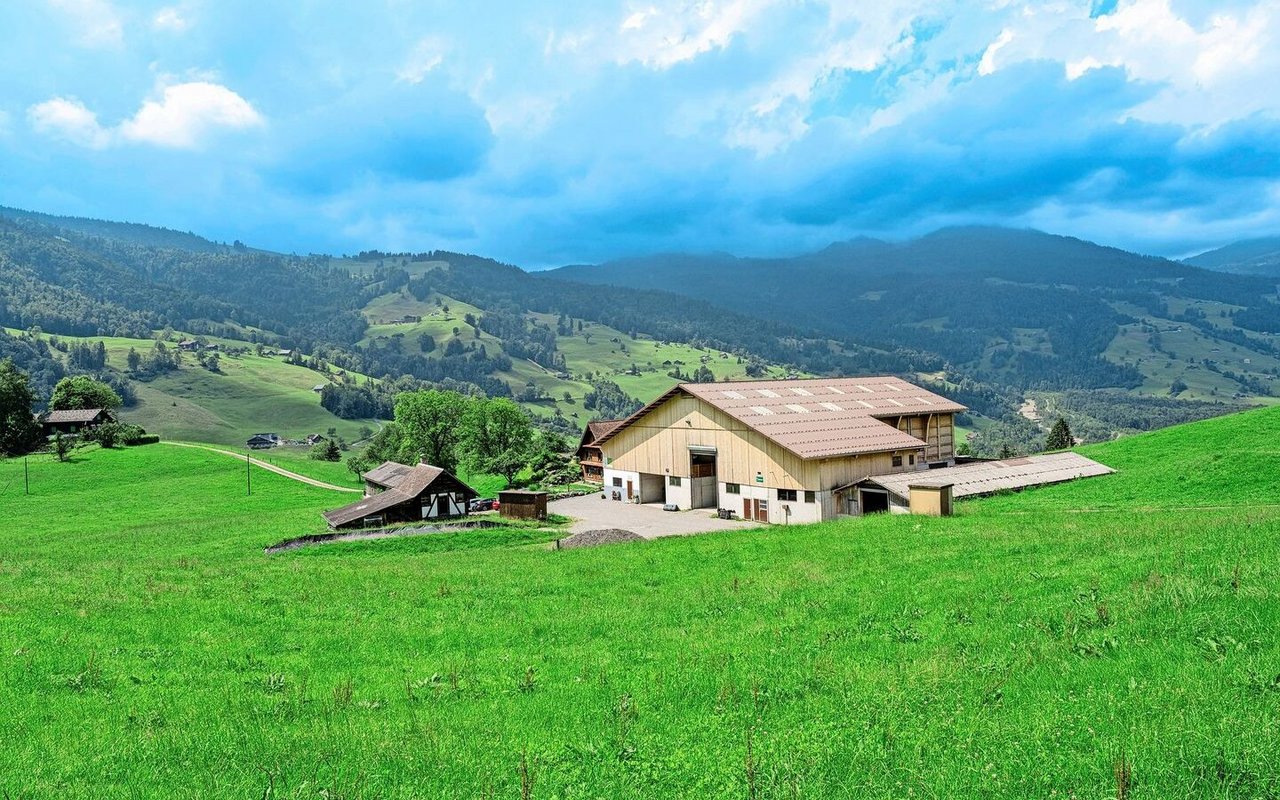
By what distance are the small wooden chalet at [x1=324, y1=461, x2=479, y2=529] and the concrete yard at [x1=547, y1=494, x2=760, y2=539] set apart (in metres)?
7.93

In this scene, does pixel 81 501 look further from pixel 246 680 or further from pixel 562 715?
pixel 562 715

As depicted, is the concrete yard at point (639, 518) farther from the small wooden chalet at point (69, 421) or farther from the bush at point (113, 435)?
the small wooden chalet at point (69, 421)

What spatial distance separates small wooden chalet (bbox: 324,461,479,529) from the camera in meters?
53.7

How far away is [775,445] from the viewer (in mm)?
50531

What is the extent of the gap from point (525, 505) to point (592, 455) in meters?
43.0

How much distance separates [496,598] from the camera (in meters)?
18.8

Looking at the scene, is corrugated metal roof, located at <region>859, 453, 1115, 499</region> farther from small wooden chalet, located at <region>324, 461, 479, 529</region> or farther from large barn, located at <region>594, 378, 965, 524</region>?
small wooden chalet, located at <region>324, 461, 479, 529</region>

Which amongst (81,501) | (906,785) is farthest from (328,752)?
(81,501)

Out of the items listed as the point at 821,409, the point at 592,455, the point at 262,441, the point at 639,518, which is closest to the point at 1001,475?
the point at 821,409

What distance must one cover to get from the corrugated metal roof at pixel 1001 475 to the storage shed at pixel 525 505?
22.7 m

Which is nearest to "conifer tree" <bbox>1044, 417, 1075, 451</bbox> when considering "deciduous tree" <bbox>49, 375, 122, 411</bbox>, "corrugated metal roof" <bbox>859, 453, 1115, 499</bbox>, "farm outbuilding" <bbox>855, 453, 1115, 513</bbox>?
"corrugated metal roof" <bbox>859, 453, 1115, 499</bbox>

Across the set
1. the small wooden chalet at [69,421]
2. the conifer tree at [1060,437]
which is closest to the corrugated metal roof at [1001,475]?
the conifer tree at [1060,437]

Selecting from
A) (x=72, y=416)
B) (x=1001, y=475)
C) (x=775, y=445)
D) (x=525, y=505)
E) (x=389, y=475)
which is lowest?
(x=525, y=505)

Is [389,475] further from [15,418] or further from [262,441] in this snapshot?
[262,441]
